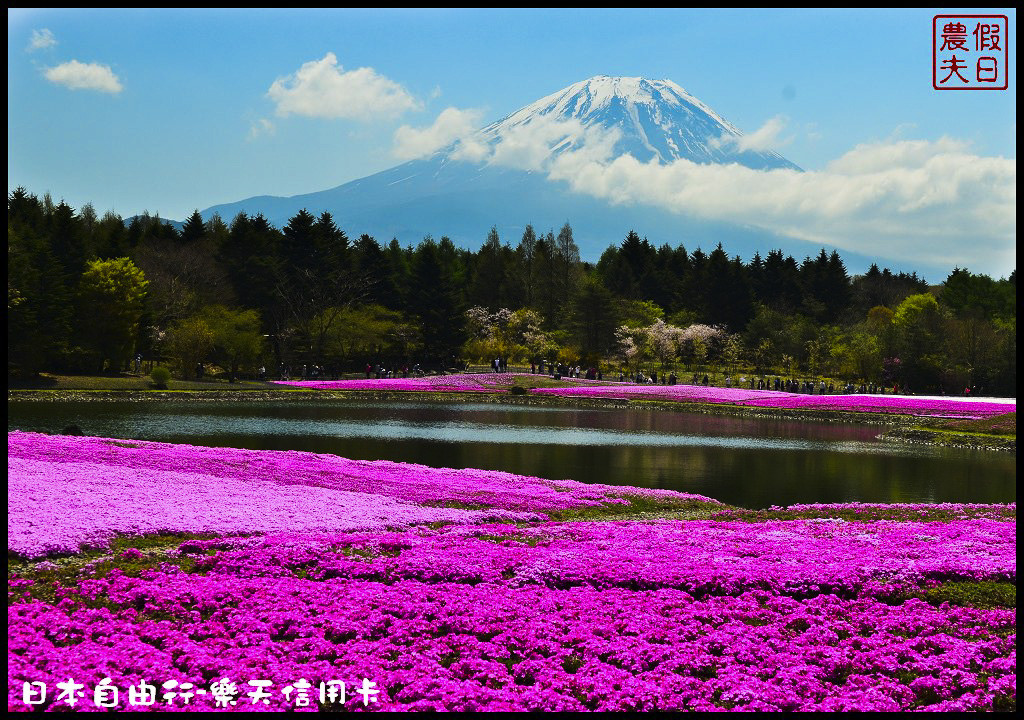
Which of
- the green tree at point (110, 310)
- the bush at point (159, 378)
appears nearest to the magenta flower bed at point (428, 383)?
the bush at point (159, 378)

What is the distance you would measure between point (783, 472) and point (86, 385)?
51.7 metres

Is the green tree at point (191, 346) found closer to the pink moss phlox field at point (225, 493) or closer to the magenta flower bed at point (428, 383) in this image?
the magenta flower bed at point (428, 383)

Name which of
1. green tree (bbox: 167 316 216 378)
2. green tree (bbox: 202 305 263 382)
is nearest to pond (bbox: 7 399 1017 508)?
green tree (bbox: 167 316 216 378)

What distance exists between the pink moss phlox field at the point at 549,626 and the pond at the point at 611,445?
12.9 metres

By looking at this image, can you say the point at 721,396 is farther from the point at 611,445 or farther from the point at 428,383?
the point at 611,445

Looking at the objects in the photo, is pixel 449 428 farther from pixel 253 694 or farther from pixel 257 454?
pixel 253 694

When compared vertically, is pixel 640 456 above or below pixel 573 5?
below

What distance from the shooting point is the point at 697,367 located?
108 metres

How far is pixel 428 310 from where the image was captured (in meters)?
104

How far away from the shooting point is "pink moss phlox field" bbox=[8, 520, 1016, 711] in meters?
9.66

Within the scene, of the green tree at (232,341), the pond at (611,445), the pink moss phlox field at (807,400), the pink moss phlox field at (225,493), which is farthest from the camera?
the green tree at (232,341)

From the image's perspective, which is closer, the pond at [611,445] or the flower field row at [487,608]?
the flower field row at [487,608]

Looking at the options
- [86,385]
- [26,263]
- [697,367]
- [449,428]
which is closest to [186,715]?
[449,428]

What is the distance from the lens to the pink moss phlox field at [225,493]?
17.4m
